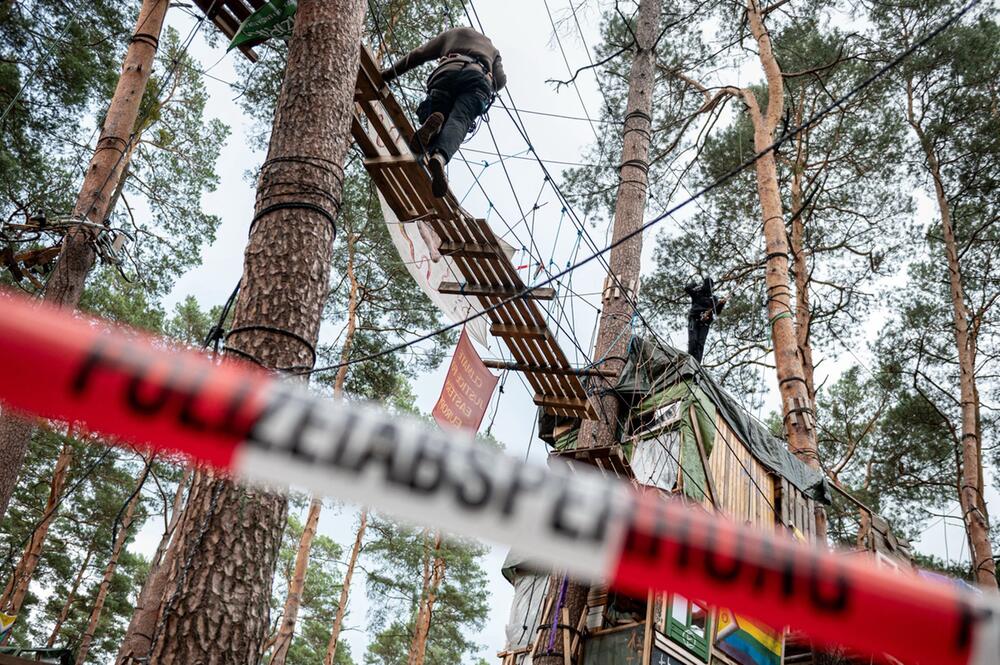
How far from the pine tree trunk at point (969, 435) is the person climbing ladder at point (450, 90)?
Answer: 1068 cm

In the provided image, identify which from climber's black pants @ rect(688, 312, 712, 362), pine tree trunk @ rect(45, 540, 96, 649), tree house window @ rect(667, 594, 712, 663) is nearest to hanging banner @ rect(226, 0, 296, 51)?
climber's black pants @ rect(688, 312, 712, 362)

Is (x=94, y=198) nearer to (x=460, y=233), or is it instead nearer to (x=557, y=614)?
(x=460, y=233)

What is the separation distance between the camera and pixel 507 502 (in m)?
1.60

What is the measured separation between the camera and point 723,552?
1.63m

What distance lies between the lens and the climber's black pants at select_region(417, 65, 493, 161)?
691 centimetres

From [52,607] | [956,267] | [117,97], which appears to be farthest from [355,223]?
[52,607]

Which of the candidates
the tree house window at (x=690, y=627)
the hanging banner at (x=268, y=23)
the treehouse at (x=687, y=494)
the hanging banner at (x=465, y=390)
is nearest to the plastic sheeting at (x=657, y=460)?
the treehouse at (x=687, y=494)

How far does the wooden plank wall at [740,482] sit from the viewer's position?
1113cm

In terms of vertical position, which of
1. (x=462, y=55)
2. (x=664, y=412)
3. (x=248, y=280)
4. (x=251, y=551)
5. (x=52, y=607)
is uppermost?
(x=462, y=55)

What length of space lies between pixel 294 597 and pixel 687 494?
8.74 metres

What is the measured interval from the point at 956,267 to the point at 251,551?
15507mm

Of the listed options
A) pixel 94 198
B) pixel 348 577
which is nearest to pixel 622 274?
pixel 94 198

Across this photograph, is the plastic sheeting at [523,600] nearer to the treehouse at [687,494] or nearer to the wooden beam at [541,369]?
the treehouse at [687,494]

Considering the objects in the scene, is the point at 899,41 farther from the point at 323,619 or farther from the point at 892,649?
the point at 323,619
